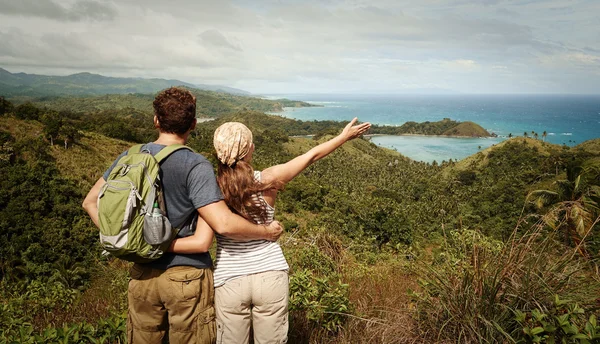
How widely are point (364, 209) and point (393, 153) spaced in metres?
75.7

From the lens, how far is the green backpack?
156cm

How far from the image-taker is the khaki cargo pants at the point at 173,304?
5.65ft

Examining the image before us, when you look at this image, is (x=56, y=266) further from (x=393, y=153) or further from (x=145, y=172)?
(x=393, y=153)

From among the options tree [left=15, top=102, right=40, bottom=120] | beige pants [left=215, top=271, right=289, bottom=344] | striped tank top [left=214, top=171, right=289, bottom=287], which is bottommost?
tree [left=15, top=102, right=40, bottom=120]

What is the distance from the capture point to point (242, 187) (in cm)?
170

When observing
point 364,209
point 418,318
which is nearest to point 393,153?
point 364,209

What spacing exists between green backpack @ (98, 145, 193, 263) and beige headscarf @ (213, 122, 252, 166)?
0.31 metres

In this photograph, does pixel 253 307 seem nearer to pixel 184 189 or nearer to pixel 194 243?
pixel 194 243

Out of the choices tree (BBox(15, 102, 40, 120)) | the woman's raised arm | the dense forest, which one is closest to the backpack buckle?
the woman's raised arm

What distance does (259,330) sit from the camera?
180 centimetres

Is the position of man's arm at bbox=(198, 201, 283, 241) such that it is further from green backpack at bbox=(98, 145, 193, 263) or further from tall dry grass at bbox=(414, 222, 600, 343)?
tall dry grass at bbox=(414, 222, 600, 343)

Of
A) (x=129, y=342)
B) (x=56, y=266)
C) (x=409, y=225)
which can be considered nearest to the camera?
(x=129, y=342)

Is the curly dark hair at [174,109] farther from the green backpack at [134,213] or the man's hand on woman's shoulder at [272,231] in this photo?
the man's hand on woman's shoulder at [272,231]

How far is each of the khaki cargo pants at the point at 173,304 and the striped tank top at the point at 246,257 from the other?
0.08 metres
